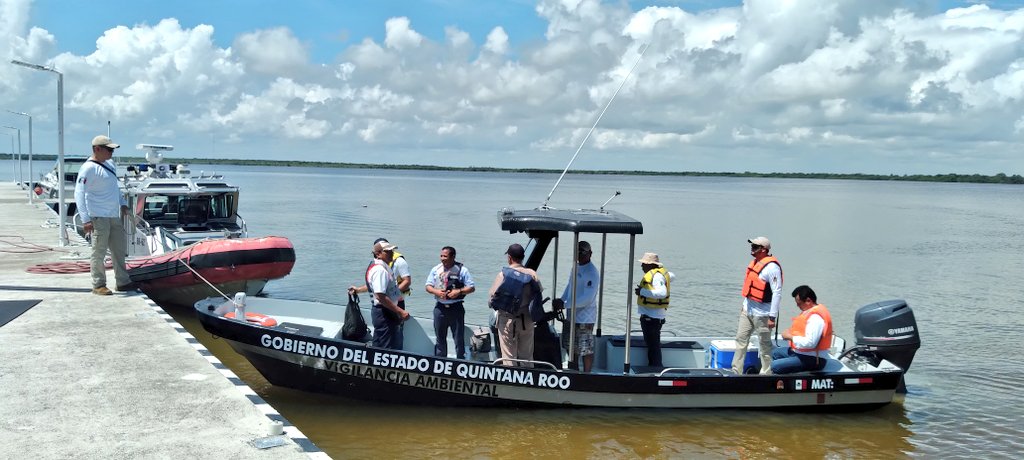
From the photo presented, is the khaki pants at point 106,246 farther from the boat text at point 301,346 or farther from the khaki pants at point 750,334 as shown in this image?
the khaki pants at point 750,334

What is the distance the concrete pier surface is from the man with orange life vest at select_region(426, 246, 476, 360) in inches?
91.5

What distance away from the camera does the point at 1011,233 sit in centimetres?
4312

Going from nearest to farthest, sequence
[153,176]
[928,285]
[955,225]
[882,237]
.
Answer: [153,176] < [928,285] < [882,237] < [955,225]

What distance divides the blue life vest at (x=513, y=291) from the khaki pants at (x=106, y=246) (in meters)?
5.65

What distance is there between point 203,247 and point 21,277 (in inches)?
110

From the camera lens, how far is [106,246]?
1048 centimetres

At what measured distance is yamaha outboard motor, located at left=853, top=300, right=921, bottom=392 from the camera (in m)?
9.27

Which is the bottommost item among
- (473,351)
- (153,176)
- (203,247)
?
(473,351)

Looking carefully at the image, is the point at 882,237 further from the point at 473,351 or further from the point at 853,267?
the point at 473,351

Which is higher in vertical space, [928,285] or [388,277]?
[388,277]

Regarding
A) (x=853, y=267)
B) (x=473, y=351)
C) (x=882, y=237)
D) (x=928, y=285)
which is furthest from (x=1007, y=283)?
(x=473, y=351)

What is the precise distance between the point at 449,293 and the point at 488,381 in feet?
3.37

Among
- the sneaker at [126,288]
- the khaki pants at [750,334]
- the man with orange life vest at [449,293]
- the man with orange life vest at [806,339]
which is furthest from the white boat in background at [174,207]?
the man with orange life vest at [806,339]

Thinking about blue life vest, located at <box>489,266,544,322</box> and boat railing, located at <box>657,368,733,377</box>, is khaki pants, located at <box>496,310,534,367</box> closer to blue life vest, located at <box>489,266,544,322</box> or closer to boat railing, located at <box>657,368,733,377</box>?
blue life vest, located at <box>489,266,544,322</box>
